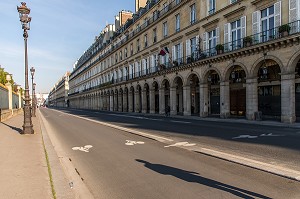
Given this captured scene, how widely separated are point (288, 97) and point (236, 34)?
845 cm

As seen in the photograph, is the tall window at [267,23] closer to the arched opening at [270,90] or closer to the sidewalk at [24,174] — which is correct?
the arched opening at [270,90]

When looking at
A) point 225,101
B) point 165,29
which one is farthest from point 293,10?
point 165,29

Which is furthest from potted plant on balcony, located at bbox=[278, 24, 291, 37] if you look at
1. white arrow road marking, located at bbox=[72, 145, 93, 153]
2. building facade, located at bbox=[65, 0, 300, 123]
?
white arrow road marking, located at bbox=[72, 145, 93, 153]

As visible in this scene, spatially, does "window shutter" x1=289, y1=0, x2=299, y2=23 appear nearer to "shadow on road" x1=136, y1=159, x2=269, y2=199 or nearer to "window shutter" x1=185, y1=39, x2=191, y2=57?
"window shutter" x1=185, y1=39, x2=191, y2=57

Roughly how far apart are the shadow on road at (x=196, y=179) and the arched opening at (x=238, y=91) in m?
22.8

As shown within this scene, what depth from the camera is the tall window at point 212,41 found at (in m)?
29.2

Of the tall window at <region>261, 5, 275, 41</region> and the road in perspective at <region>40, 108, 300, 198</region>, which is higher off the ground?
the tall window at <region>261, 5, 275, 41</region>

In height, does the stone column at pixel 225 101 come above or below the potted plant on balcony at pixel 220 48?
below

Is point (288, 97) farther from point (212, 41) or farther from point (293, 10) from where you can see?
point (212, 41)

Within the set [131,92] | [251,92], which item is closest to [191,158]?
[251,92]

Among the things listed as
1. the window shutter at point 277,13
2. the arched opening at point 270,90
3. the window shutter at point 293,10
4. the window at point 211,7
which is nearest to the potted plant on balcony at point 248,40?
the arched opening at point 270,90

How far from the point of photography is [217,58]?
2773 centimetres

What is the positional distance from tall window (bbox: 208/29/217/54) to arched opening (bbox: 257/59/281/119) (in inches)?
217

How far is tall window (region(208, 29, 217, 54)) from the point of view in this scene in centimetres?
2923
